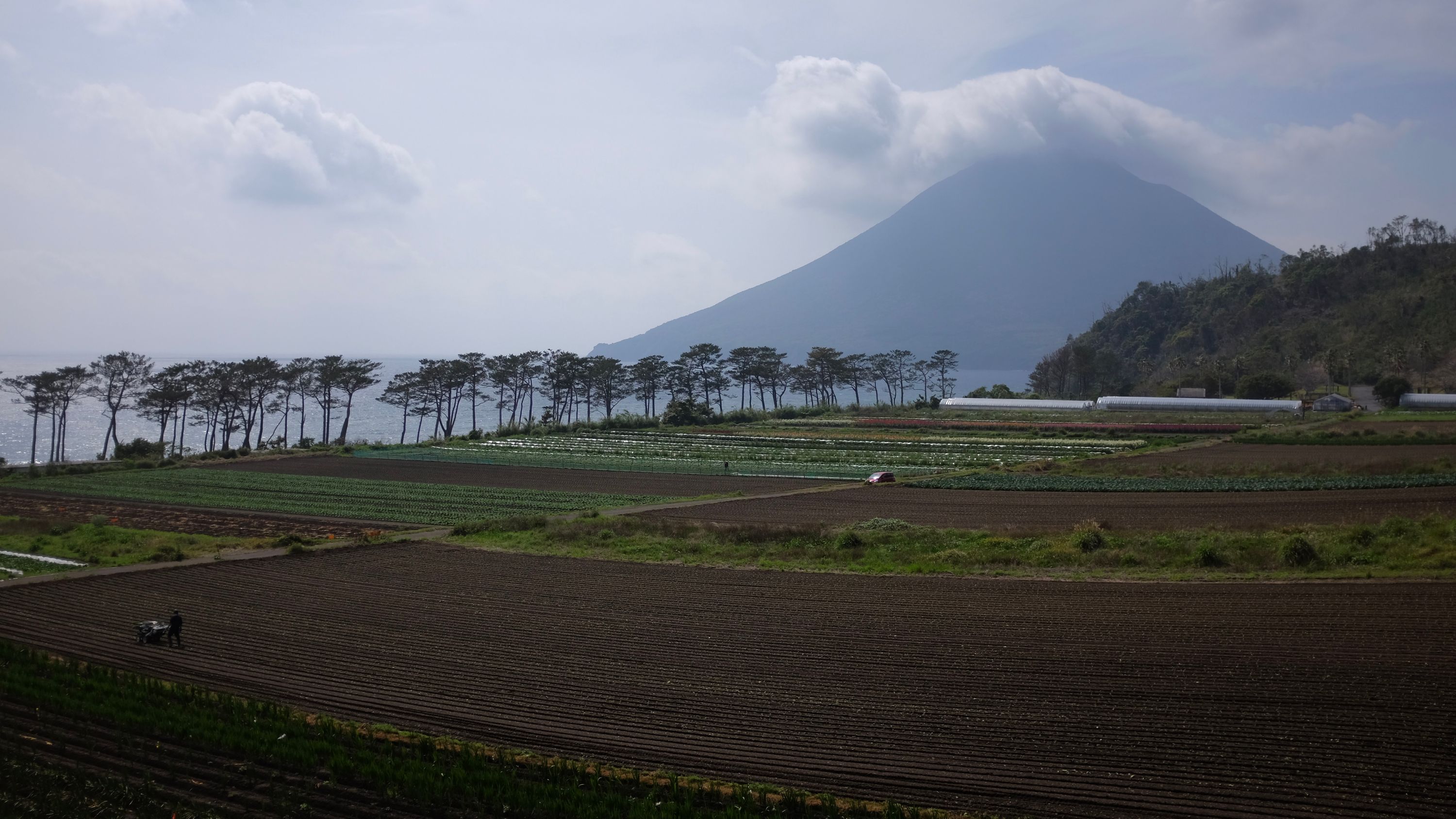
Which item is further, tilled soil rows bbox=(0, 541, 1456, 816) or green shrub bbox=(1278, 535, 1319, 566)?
green shrub bbox=(1278, 535, 1319, 566)

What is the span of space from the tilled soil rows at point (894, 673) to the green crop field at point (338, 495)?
17.0 metres

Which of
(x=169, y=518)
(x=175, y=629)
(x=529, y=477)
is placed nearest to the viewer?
(x=175, y=629)

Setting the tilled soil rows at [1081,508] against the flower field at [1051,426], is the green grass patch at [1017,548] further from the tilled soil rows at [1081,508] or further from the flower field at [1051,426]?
the flower field at [1051,426]

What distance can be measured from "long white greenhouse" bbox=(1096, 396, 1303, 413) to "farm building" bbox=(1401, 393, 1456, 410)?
861 cm

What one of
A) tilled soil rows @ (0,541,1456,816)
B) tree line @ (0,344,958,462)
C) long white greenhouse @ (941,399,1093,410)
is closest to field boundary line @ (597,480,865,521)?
tilled soil rows @ (0,541,1456,816)

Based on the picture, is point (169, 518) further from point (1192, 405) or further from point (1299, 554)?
point (1192, 405)

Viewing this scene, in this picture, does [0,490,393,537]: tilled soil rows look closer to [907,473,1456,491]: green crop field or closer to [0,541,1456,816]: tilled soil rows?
[0,541,1456,816]: tilled soil rows

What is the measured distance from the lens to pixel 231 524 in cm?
3856

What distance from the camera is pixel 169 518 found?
40.7m

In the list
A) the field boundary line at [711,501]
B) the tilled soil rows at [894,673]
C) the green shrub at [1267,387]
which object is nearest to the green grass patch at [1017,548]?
the tilled soil rows at [894,673]

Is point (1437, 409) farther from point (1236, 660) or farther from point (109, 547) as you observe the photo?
point (109, 547)

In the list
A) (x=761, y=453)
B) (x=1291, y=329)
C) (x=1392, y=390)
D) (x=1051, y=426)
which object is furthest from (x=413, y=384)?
(x=1291, y=329)

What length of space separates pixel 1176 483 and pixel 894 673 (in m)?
31.6

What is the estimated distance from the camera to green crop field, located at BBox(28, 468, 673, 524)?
1639 inches
